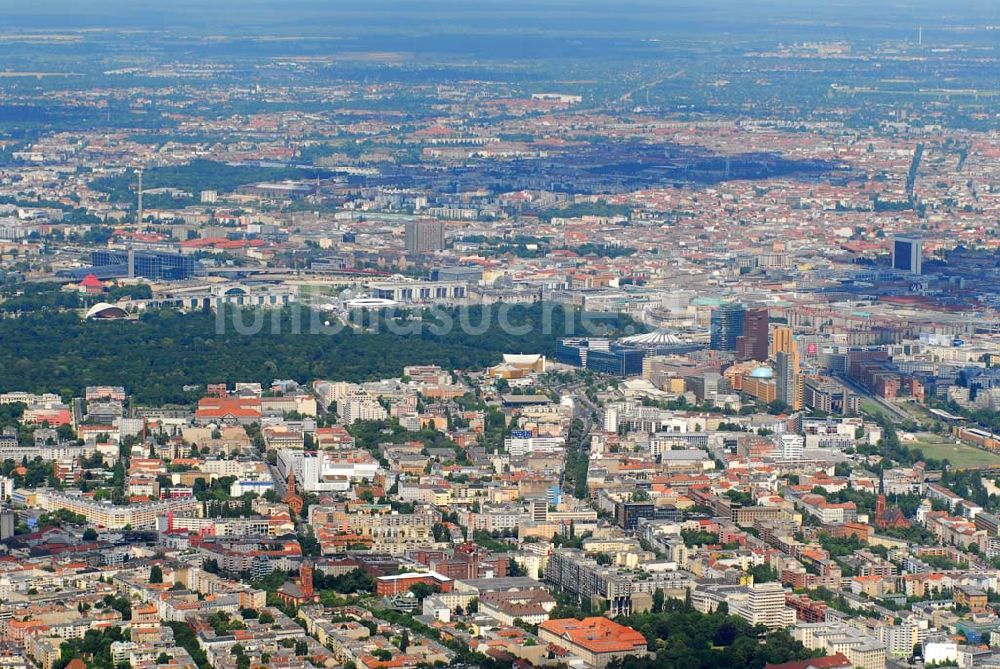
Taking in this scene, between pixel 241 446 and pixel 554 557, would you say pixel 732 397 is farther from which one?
pixel 554 557

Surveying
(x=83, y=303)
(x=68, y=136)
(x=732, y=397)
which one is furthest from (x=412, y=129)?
(x=732, y=397)

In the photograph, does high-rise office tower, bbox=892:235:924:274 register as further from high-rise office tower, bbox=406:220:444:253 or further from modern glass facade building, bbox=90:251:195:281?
modern glass facade building, bbox=90:251:195:281

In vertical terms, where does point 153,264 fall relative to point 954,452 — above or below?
below

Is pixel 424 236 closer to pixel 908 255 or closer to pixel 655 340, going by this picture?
pixel 908 255

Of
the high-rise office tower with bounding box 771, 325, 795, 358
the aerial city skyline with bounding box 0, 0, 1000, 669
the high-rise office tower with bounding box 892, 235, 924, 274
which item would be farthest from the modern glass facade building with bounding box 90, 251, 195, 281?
the high-rise office tower with bounding box 771, 325, 795, 358

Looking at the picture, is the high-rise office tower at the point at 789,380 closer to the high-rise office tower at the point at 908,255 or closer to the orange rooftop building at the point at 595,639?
the orange rooftop building at the point at 595,639

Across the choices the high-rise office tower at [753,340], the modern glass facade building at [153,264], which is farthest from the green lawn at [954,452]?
the modern glass facade building at [153,264]

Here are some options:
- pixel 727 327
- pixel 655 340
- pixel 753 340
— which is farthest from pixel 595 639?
pixel 727 327

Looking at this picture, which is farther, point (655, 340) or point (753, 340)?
point (655, 340)
